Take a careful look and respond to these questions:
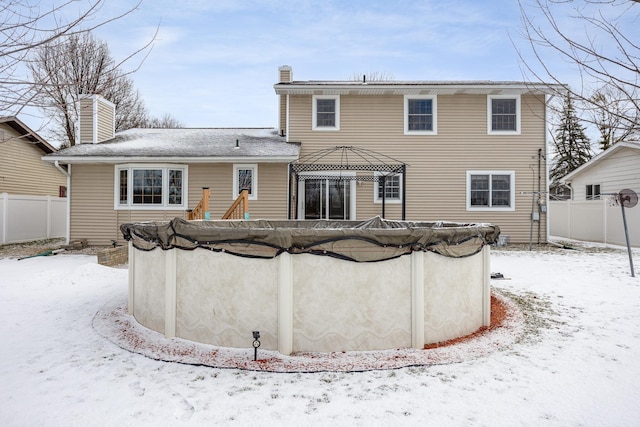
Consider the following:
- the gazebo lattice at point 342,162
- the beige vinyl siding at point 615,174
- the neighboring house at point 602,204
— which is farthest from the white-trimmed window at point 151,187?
the beige vinyl siding at point 615,174

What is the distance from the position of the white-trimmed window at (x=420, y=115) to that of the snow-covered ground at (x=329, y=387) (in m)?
9.60

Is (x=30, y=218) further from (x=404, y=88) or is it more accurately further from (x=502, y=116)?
(x=502, y=116)

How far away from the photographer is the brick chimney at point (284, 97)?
14.3 meters

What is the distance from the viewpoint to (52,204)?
17.3m

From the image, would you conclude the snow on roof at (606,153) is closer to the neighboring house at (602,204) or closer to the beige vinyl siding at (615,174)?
the neighboring house at (602,204)

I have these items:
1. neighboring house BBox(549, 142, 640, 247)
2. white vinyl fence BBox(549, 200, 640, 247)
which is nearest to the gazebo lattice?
neighboring house BBox(549, 142, 640, 247)

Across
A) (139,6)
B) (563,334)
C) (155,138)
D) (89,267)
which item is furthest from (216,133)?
(563,334)

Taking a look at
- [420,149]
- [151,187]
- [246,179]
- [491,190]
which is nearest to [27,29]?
[246,179]

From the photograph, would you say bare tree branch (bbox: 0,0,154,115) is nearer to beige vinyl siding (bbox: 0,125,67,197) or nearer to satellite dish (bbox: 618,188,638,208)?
satellite dish (bbox: 618,188,638,208)

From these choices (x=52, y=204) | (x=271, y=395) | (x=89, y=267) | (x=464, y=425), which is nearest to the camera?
(x=464, y=425)

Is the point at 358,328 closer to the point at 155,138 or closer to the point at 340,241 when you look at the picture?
the point at 340,241

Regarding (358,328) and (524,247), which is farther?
(524,247)

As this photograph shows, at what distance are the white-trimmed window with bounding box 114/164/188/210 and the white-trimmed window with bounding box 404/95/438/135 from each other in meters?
7.63

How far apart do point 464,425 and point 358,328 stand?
4.68ft
